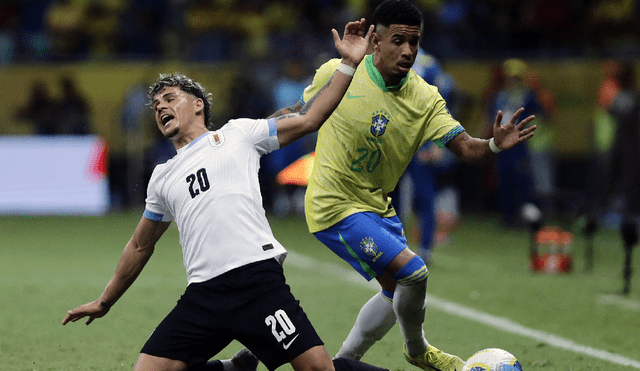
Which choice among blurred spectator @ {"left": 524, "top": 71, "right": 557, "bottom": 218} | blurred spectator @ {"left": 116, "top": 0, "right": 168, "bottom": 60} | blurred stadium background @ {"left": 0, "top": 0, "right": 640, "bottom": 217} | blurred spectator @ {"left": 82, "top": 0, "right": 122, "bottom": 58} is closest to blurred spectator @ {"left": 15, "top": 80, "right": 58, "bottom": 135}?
blurred stadium background @ {"left": 0, "top": 0, "right": 640, "bottom": 217}

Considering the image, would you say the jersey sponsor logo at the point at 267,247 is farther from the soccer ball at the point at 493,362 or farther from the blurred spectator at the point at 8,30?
the blurred spectator at the point at 8,30

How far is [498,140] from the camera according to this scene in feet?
16.1

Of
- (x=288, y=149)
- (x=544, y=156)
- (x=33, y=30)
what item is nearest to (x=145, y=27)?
(x=33, y=30)

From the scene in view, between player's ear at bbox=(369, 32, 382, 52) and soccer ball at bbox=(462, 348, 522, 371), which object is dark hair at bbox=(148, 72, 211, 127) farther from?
soccer ball at bbox=(462, 348, 522, 371)

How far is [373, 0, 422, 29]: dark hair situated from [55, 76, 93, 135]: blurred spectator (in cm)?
1228

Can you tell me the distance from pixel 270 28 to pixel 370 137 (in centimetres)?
1339

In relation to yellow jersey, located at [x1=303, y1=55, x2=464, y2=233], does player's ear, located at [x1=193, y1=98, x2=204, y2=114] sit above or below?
above

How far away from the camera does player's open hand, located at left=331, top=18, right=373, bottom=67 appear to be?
448cm

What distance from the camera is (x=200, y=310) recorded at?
4293mm

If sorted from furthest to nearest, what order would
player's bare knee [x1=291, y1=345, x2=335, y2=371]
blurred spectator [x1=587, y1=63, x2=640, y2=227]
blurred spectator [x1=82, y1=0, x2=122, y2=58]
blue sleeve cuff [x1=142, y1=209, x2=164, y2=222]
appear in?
1. blurred spectator [x1=82, y1=0, x2=122, y2=58]
2. blurred spectator [x1=587, y1=63, x2=640, y2=227]
3. blue sleeve cuff [x1=142, y1=209, x2=164, y2=222]
4. player's bare knee [x1=291, y1=345, x2=335, y2=371]

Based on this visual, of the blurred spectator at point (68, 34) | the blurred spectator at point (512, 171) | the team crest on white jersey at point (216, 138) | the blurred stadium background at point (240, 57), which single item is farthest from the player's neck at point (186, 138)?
the blurred spectator at point (68, 34)

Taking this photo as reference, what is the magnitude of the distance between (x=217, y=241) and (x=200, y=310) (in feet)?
1.10

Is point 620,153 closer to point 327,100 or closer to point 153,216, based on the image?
point 327,100

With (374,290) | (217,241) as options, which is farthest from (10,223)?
(217,241)
